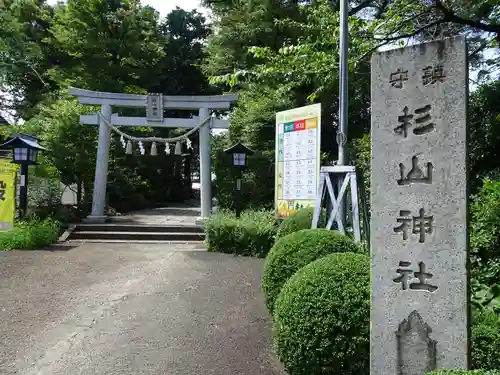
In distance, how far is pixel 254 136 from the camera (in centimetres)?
1545

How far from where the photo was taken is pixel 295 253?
466 cm

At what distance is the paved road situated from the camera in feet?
13.3

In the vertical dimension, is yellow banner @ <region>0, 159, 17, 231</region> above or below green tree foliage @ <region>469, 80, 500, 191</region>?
below

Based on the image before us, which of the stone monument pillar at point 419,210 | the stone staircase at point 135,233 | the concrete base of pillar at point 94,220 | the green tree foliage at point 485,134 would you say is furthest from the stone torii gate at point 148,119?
the stone monument pillar at point 419,210

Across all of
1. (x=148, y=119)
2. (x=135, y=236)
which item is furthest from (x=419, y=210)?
(x=148, y=119)

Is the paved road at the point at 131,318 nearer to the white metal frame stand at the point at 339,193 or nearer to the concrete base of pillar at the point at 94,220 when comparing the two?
the white metal frame stand at the point at 339,193

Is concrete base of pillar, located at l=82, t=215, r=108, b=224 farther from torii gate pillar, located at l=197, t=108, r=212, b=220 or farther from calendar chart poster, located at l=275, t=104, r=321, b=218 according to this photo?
calendar chart poster, located at l=275, t=104, r=321, b=218

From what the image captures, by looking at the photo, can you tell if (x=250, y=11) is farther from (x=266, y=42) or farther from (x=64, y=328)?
(x=64, y=328)

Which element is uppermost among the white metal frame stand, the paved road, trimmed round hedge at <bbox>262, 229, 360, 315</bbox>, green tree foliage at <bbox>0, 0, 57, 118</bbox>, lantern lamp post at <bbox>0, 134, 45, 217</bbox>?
green tree foliage at <bbox>0, 0, 57, 118</bbox>

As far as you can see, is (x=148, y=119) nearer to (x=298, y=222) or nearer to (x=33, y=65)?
(x=298, y=222)

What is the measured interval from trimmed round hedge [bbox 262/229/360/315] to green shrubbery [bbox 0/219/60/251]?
25.2 ft

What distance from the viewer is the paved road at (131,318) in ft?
13.3

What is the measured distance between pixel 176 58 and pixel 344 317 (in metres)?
25.8

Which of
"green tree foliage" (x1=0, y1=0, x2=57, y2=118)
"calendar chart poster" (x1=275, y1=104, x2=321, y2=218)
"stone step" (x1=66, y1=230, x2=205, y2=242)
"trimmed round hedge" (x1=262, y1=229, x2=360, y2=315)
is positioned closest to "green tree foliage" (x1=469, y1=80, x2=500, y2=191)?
"calendar chart poster" (x1=275, y1=104, x2=321, y2=218)
